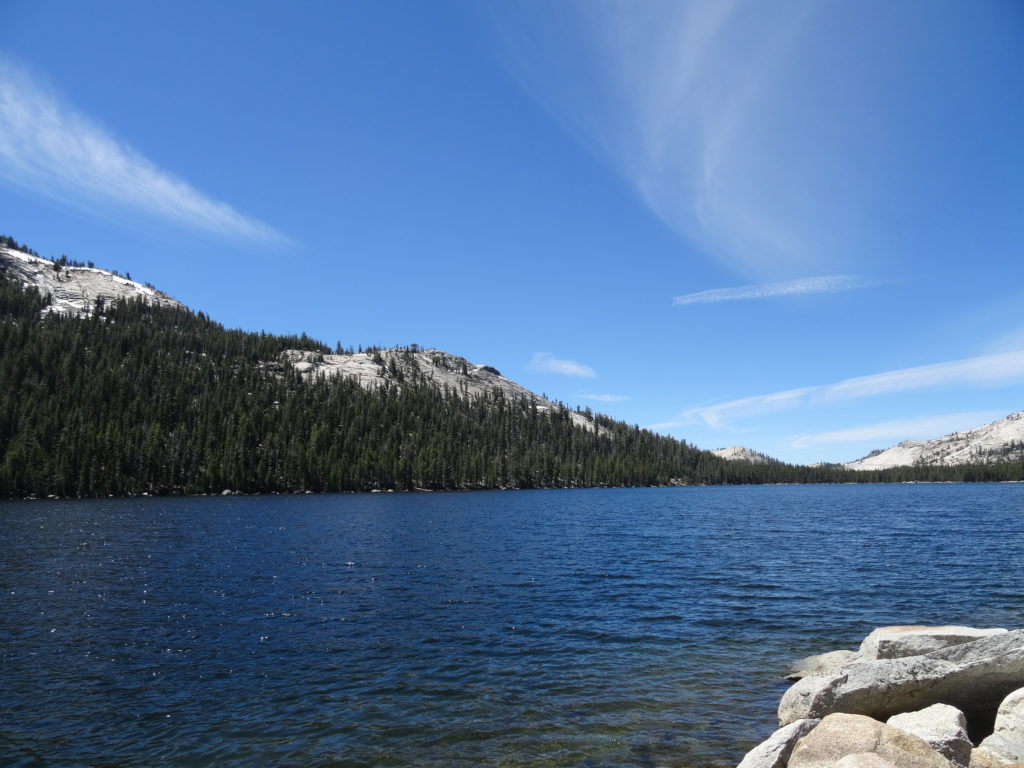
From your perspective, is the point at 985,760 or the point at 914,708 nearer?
the point at 985,760

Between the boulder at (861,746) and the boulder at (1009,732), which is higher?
the boulder at (861,746)

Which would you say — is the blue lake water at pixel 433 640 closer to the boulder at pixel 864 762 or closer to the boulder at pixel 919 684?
the boulder at pixel 919 684

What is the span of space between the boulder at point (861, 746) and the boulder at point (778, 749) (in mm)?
278

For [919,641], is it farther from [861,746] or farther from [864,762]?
[864,762]

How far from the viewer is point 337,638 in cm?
2538

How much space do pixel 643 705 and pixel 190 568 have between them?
3723cm

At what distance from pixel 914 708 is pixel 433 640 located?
17519mm

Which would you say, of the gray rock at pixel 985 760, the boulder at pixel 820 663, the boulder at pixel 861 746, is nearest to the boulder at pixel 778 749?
the boulder at pixel 861 746

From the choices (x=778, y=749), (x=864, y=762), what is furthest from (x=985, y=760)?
(x=864, y=762)

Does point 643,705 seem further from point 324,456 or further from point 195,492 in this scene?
point 324,456

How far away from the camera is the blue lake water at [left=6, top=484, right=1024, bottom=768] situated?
626 inches

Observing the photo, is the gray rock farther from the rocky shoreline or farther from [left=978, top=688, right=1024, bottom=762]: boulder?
[left=978, top=688, right=1024, bottom=762]: boulder

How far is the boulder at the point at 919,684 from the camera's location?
597 inches

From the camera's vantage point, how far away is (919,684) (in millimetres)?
15484
